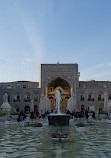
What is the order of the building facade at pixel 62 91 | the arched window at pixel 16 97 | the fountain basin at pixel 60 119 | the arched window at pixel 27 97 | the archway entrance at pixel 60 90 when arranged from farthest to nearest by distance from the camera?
the archway entrance at pixel 60 90, the arched window at pixel 27 97, the arched window at pixel 16 97, the building facade at pixel 62 91, the fountain basin at pixel 60 119

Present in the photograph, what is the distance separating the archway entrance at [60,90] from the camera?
4469cm

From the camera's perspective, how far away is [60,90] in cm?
4494

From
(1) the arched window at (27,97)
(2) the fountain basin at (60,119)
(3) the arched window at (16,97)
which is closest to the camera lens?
(2) the fountain basin at (60,119)

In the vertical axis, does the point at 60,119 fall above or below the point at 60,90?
below

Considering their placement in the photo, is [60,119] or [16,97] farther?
[16,97]

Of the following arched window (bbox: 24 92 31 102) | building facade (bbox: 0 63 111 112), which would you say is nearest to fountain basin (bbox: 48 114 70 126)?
building facade (bbox: 0 63 111 112)

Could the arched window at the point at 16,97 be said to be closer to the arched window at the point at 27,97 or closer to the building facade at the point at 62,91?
the building facade at the point at 62,91

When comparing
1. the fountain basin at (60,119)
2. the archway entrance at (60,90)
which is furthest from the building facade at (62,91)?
the fountain basin at (60,119)

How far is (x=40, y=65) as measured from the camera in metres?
44.9

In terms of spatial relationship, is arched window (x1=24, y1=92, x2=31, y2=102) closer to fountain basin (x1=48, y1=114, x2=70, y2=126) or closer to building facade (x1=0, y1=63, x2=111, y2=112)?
building facade (x1=0, y1=63, x2=111, y2=112)

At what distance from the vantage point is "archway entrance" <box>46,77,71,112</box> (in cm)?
4469

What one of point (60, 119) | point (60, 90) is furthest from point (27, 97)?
point (60, 119)

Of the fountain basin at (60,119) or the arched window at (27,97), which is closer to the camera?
the fountain basin at (60,119)

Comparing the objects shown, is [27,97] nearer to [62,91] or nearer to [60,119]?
[62,91]
